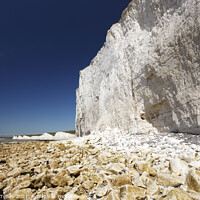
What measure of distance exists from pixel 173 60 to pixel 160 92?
6.98 feet

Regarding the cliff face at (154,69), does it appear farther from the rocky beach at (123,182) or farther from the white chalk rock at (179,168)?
the white chalk rock at (179,168)

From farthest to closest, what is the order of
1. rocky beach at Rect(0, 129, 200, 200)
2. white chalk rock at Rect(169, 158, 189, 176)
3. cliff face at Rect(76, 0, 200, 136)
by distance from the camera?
cliff face at Rect(76, 0, 200, 136) → white chalk rock at Rect(169, 158, 189, 176) → rocky beach at Rect(0, 129, 200, 200)

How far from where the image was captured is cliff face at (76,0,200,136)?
6.56 meters

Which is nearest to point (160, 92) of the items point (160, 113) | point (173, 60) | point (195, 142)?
point (160, 113)

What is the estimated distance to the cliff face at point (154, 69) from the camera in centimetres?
656

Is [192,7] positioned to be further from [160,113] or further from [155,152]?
[155,152]

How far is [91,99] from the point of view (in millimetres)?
21016

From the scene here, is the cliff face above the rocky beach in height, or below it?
above

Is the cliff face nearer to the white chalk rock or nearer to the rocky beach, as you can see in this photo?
the rocky beach

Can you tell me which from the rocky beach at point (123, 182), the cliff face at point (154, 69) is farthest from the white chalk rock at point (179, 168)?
the cliff face at point (154, 69)

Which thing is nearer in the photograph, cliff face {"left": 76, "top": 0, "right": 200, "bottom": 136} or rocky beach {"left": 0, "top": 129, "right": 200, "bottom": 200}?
rocky beach {"left": 0, "top": 129, "right": 200, "bottom": 200}

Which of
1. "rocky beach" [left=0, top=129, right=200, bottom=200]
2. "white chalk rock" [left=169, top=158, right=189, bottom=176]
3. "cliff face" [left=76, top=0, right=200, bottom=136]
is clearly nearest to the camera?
"rocky beach" [left=0, top=129, right=200, bottom=200]

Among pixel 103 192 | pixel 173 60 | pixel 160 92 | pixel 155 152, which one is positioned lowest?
pixel 103 192

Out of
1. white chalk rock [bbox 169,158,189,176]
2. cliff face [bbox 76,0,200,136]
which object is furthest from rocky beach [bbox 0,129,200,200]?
cliff face [bbox 76,0,200,136]
